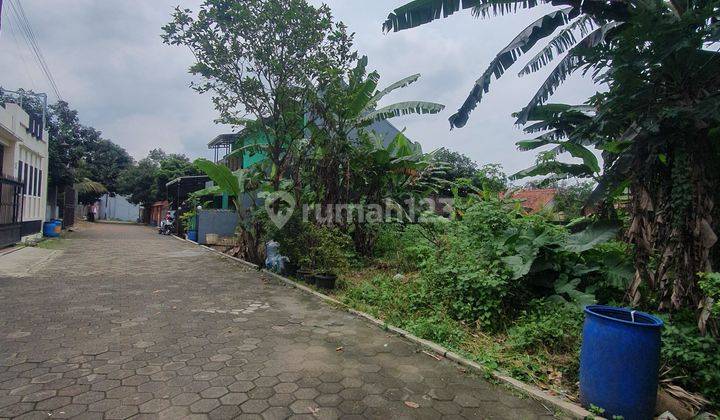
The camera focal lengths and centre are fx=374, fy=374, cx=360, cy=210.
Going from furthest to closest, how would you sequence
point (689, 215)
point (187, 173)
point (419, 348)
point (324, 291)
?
1. point (187, 173)
2. point (324, 291)
3. point (419, 348)
4. point (689, 215)

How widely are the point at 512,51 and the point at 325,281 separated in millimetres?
5287

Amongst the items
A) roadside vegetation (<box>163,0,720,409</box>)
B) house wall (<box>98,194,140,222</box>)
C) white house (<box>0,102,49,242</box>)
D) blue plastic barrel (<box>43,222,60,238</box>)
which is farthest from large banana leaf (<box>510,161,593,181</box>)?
house wall (<box>98,194,140,222</box>)

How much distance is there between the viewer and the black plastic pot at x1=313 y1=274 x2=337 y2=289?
7721 mm

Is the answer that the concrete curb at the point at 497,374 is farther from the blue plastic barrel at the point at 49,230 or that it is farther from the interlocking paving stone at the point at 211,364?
the blue plastic barrel at the point at 49,230

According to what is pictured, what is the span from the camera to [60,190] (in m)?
23.0

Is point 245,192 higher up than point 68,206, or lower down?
higher up

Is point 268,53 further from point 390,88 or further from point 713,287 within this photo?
point 713,287

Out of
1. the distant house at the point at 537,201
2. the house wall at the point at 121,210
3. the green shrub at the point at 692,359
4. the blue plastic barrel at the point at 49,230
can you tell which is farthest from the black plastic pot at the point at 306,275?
the house wall at the point at 121,210

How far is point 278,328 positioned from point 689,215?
4.91m

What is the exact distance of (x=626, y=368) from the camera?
301 cm

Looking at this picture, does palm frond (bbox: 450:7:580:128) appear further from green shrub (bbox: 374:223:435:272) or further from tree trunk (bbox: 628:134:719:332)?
green shrub (bbox: 374:223:435:272)

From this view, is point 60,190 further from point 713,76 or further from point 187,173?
point 713,76

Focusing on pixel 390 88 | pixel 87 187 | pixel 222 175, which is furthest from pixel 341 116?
pixel 87 187

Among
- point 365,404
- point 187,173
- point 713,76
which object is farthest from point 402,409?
point 187,173
